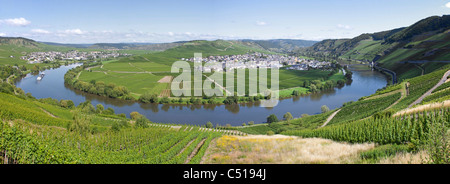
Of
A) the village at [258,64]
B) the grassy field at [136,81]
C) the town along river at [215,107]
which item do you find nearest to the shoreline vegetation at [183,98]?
the town along river at [215,107]

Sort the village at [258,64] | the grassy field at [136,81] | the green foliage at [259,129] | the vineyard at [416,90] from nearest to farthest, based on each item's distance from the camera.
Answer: the vineyard at [416,90] → the green foliage at [259,129] → the grassy field at [136,81] → the village at [258,64]

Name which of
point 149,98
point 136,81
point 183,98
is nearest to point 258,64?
point 136,81

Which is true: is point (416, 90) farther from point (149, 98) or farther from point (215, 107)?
point (149, 98)

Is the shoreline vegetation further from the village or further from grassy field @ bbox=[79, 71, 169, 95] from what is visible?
the village

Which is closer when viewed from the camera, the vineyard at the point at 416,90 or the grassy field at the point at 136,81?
the vineyard at the point at 416,90

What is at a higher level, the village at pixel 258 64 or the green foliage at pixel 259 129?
the village at pixel 258 64

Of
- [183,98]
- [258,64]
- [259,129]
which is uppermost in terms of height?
[258,64]

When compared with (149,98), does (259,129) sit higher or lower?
lower

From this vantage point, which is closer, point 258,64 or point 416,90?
point 416,90

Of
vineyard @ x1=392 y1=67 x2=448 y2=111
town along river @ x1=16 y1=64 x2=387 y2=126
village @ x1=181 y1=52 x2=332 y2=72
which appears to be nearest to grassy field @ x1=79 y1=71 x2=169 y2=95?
town along river @ x1=16 y1=64 x2=387 y2=126

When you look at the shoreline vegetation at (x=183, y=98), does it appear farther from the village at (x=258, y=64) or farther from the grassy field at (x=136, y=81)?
the village at (x=258, y=64)
